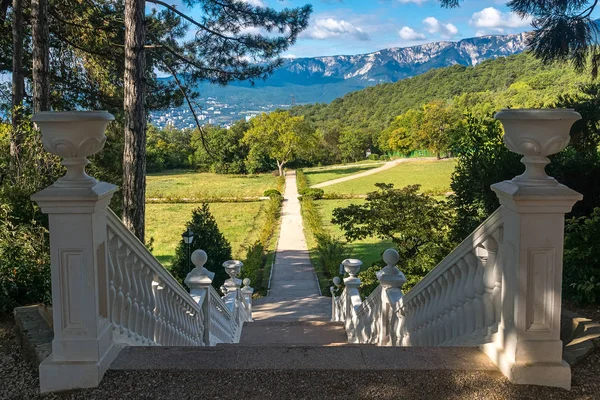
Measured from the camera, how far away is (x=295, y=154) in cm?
4994

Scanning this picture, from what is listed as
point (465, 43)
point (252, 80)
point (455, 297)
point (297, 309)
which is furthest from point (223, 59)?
point (465, 43)

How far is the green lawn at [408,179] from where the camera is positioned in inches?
1419

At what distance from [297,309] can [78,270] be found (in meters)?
9.14

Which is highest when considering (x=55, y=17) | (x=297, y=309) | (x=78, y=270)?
(x=55, y=17)

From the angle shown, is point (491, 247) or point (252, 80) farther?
point (252, 80)

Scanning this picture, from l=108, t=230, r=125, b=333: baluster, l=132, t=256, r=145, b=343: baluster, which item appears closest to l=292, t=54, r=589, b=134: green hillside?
l=132, t=256, r=145, b=343: baluster

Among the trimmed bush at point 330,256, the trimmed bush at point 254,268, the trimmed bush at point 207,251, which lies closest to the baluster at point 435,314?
the trimmed bush at point 207,251

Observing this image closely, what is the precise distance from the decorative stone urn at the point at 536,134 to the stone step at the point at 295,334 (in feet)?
15.0

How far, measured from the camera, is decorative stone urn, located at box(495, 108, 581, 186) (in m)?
2.19

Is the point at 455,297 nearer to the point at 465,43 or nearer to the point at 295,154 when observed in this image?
the point at 295,154

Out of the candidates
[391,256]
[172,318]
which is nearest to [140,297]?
[172,318]

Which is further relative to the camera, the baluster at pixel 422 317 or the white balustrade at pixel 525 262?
the baluster at pixel 422 317

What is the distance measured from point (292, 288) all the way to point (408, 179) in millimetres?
29805

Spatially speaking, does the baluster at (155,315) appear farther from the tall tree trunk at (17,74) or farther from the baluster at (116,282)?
the tall tree trunk at (17,74)
